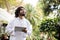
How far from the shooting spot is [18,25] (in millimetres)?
2461

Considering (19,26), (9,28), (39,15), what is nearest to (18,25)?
(19,26)

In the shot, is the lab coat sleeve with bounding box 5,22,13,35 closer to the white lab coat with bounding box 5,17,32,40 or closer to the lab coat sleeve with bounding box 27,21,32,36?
the white lab coat with bounding box 5,17,32,40

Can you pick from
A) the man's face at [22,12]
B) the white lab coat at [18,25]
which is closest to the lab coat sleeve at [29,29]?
the white lab coat at [18,25]

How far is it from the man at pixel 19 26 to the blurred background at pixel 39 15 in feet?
0.17

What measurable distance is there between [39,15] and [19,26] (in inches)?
12.9

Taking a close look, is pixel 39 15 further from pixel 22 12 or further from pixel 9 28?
pixel 9 28

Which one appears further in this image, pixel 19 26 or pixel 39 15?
pixel 39 15

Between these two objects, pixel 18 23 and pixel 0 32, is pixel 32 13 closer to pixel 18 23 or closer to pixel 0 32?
pixel 18 23

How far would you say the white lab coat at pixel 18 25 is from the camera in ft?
7.97

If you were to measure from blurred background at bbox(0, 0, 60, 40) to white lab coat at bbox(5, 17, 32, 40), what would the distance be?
0.05m

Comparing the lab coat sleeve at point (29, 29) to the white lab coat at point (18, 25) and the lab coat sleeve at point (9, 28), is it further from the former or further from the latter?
the lab coat sleeve at point (9, 28)

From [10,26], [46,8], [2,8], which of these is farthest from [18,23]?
[46,8]

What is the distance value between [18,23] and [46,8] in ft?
1.54

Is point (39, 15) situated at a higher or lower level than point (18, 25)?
higher
